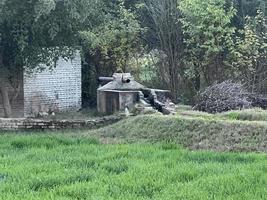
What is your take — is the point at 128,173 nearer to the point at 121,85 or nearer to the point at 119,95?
the point at 119,95

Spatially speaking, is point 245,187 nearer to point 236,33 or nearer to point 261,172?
point 261,172

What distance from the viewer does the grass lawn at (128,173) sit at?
6.94m

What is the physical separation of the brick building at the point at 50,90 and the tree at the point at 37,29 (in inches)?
88.3

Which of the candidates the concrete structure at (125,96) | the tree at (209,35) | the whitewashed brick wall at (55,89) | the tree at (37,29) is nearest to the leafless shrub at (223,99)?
the concrete structure at (125,96)

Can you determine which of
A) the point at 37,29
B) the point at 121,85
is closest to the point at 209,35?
the point at 121,85

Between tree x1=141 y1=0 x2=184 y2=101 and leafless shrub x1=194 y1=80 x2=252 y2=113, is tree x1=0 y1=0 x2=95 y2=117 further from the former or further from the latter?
tree x1=141 y1=0 x2=184 y2=101

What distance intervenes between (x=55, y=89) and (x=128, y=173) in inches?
515

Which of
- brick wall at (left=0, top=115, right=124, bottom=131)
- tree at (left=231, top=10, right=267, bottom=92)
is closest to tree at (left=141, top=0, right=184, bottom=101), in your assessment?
tree at (left=231, top=10, right=267, bottom=92)

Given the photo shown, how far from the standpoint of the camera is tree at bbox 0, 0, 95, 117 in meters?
14.3

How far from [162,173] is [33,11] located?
7826 mm

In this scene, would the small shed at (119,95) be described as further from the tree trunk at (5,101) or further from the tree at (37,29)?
the tree trunk at (5,101)

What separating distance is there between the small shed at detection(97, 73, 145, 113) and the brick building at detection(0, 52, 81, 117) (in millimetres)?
2344

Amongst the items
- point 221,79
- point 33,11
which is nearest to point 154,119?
point 33,11

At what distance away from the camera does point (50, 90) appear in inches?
810
